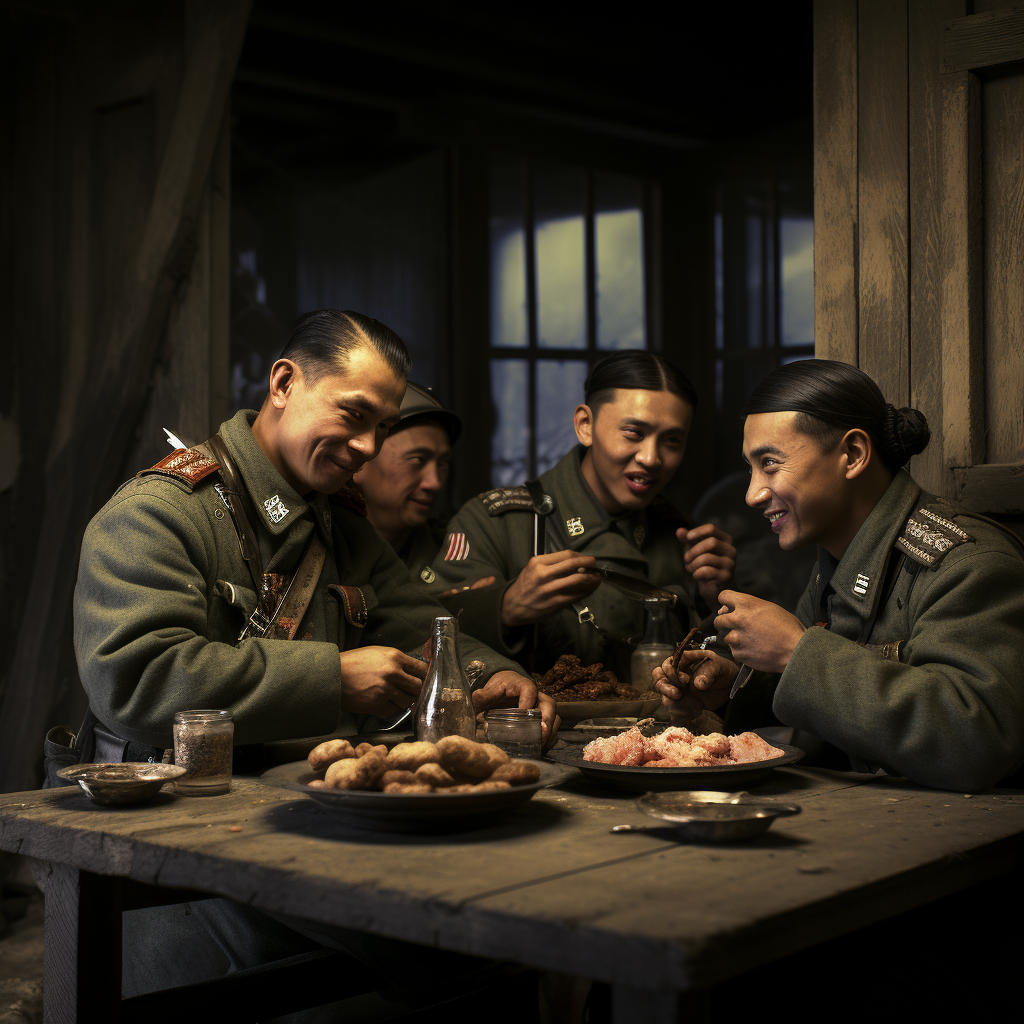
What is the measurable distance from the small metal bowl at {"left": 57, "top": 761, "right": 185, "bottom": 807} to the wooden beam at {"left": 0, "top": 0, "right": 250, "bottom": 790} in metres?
2.29

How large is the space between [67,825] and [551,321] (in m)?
5.38

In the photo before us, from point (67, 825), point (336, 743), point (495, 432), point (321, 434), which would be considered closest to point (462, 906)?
point (336, 743)

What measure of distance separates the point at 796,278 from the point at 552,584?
4.74m

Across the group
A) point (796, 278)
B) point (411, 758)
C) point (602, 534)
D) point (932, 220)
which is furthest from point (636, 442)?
point (796, 278)

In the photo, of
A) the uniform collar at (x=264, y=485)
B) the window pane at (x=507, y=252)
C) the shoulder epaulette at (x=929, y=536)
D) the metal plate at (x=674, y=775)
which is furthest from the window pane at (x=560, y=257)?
the metal plate at (x=674, y=775)

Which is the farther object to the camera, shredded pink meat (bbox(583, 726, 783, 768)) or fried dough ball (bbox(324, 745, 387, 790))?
shredded pink meat (bbox(583, 726, 783, 768))

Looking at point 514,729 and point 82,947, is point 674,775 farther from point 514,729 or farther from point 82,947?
point 82,947

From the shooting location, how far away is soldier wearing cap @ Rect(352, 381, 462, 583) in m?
3.70

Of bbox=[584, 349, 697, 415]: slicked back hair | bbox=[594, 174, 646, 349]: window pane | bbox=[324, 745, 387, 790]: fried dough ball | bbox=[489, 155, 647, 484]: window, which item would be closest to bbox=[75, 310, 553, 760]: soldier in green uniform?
bbox=[324, 745, 387, 790]: fried dough ball

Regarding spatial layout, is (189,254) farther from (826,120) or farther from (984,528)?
(984,528)

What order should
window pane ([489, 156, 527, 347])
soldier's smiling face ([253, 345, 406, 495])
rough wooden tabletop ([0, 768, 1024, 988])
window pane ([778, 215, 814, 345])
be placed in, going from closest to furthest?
rough wooden tabletop ([0, 768, 1024, 988]) < soldier's smiling face ([253, 345, 406, 495]) < window pane ([489, 156, 527, 347]) < window pane ([778, 215, 814, 345])

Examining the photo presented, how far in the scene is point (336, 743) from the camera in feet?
5.63

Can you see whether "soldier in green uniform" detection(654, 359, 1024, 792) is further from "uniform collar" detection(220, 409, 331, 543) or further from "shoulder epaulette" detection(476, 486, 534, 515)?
"shoulder epaulette" detection(476, 486, 534, 515)

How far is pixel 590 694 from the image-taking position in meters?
2.78
